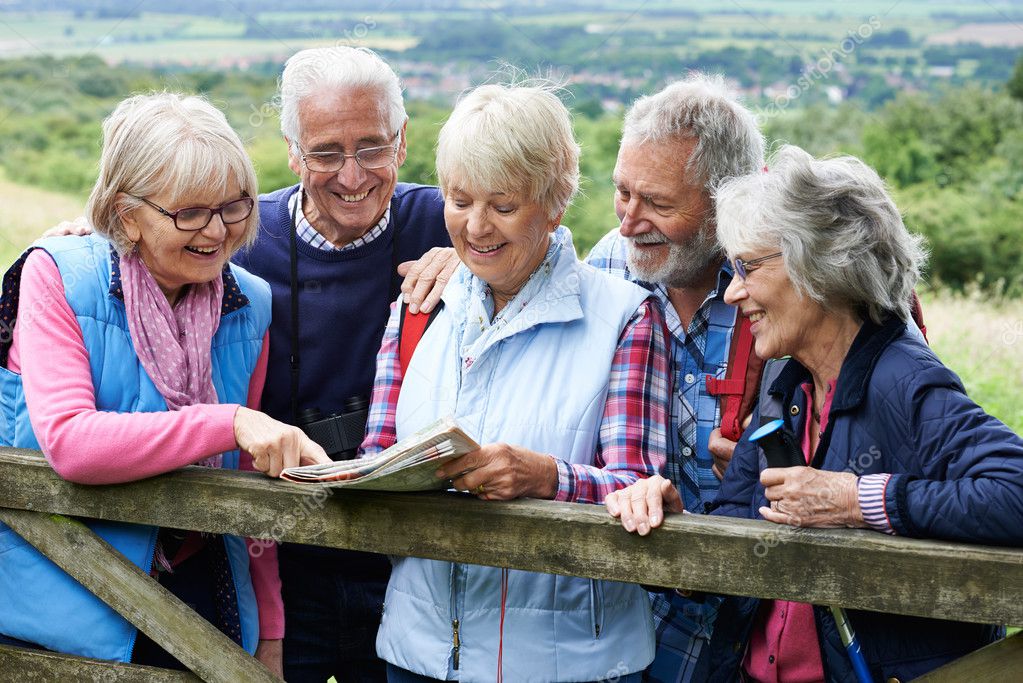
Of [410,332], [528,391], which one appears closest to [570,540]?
[528,391]

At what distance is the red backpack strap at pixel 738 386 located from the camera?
2.90m

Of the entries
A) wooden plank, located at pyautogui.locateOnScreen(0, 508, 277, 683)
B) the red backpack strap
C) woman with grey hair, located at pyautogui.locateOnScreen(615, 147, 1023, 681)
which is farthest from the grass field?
wooden plank, located at pyautogui.locateOnScreen(0, 508, 277, 683)

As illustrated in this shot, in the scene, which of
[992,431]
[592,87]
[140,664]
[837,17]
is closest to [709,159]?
[992,431]

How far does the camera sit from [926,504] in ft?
7.16

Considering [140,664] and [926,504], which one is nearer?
[926,504]

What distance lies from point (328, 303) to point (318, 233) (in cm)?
22

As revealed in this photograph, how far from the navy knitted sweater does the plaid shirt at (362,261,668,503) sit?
871 millimetres

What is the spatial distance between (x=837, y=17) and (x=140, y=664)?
115 ft

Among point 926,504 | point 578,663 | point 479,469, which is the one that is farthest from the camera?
point 578,663

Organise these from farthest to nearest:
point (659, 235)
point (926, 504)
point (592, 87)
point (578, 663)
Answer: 1. point (592, 87)
2. point (659, 235)
3. point (578, 663)
4. point (926, 504)

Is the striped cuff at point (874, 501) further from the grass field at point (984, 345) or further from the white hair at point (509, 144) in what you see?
the grass field at point (984, 345)

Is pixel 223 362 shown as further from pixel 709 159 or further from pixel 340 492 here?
pixel 709 159

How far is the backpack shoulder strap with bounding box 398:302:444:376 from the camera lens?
109 inches

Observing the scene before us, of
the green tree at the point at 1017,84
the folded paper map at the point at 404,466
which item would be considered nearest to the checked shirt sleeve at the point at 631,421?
the folded paper map at the point at 404,466
